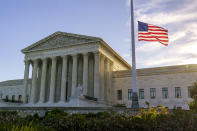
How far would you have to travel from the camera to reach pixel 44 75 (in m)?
48.0

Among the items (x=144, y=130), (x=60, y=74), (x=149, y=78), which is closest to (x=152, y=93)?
(x=149, y=78)

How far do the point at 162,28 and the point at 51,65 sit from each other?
31453 mm

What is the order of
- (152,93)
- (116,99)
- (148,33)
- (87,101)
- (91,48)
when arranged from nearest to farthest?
(148,33), (87,101), (91,48), (152,93), (116,99)

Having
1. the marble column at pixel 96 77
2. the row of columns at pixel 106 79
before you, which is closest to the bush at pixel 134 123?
the marble column at pixel 96 77

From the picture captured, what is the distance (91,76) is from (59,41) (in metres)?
9.82

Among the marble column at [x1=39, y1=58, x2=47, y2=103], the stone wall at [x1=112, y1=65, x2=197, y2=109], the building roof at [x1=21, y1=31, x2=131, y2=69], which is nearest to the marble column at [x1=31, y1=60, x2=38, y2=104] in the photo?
the marble column at [x1=39, y1=58, x2=47, y2=103]

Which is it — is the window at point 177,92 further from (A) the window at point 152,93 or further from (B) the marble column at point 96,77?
(B) the marble column at point 96,77

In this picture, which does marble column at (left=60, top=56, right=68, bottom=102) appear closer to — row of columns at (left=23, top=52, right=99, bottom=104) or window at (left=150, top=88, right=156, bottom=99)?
row of columns at (left=23, top=52, right=99, bottom=104)

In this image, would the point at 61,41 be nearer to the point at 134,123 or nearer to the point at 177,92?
the point at 177,92

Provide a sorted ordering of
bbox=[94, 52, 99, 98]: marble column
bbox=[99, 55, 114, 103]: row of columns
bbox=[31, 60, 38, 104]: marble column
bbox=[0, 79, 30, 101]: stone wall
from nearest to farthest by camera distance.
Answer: bbox=[94, 52, 99, 98]: marble column < bbox=[99, 55, 114, 103]: row of columns < bbox=[31, 60, 38, 104]: marble column < bbox=[0, 79, 30, 101]: stone wall

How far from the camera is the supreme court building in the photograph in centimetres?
4347

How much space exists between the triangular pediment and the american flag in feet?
57.6

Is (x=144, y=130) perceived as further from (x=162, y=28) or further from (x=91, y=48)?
(x=91, y=48)

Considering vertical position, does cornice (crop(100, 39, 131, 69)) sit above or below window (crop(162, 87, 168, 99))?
above
